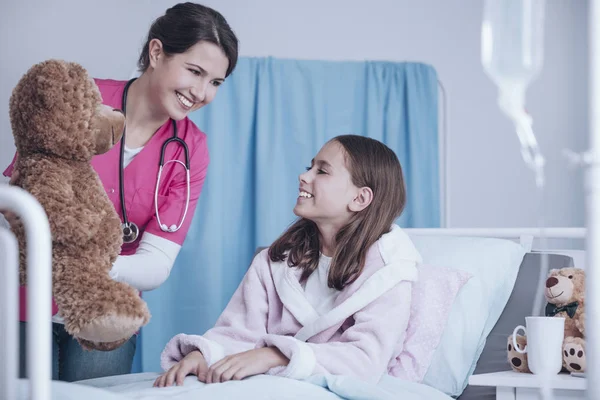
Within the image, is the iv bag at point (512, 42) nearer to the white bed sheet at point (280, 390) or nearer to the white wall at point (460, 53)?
the white bed sheet at point (280, 390)

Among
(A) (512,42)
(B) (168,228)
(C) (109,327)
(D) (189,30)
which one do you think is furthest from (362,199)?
(A) (512,42)

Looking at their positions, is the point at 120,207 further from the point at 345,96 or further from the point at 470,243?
the point at 345,96

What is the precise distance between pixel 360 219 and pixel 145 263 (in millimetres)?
506

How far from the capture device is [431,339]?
5.03 feet

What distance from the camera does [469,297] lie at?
1.66 m

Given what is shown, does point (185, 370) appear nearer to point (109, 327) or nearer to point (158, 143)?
point (109, 327)

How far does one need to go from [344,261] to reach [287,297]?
0.15 meters

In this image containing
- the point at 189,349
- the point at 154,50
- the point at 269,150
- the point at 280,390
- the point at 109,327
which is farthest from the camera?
the point at 269,150

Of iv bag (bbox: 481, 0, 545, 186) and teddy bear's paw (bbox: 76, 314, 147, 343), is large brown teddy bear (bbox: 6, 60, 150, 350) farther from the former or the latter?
iv bag (bbox: 481, 0, 545, 186)

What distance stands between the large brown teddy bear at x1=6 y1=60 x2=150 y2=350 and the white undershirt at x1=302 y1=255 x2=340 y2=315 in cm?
60

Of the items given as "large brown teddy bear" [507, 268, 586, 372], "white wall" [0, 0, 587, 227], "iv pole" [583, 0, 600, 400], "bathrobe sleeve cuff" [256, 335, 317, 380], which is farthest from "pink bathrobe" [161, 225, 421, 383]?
"white wall" [0, 0, 587, 227]

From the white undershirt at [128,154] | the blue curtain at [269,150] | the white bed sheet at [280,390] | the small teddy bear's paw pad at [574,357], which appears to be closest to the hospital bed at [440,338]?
the white bed sheet at [280,390]

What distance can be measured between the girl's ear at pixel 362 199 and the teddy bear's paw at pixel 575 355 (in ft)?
1.75

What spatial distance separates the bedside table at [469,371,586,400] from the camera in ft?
4.14
